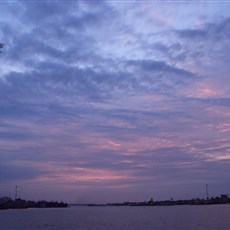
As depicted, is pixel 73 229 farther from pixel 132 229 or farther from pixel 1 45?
pixel 1 45

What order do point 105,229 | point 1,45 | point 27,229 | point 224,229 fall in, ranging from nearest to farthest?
1. point 1,45
2. point 224,229
3. point 105,229
4. point 27,229

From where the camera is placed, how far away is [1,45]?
21.3m

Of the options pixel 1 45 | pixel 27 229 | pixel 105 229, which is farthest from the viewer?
pixel 27 229

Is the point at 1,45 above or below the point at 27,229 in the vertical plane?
above

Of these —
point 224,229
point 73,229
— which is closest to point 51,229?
point 73,229

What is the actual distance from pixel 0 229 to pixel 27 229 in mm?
6886

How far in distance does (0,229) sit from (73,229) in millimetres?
18946

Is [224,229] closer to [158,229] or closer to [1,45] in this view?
[158,229]

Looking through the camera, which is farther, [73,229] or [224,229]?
[73,229]

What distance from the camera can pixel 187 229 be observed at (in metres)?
87.6

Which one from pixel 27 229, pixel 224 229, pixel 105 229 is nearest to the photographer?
pixel 224 229

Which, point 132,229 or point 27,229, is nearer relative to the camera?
point 132,229

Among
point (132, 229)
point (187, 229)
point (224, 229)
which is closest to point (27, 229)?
point (132, 229)

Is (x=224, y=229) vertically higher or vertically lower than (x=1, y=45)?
lower
